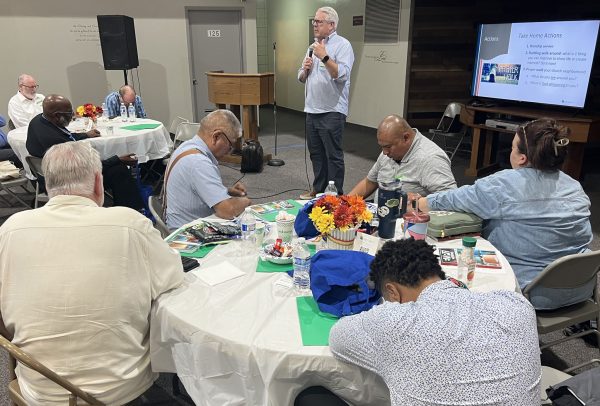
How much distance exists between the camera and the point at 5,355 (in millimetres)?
2660

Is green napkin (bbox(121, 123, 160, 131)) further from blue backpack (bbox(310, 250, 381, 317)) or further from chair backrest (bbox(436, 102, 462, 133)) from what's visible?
chair backrest (bbox(436, 102, 462, 133))

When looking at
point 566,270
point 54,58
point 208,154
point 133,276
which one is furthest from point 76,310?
point 54,58

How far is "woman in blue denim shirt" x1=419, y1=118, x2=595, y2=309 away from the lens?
2.12 meters

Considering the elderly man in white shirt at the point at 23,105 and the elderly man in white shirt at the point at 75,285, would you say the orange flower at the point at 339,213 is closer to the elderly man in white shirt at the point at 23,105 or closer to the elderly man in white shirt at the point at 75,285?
the elderly man in white shirt at the point at 75,285

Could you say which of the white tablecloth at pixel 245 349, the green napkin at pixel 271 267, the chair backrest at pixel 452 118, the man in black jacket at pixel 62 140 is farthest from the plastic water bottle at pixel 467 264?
the chair backrest at pixel 452 118

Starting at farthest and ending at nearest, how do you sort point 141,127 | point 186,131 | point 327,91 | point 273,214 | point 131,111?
point 131,111
point 186,131
point 141,127
point 327,91
point 273,214

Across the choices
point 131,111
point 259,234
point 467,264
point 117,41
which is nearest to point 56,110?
point 131,111

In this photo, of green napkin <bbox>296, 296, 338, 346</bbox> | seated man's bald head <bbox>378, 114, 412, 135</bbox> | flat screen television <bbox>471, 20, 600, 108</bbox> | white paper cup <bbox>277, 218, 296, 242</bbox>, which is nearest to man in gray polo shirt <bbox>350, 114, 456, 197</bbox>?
seated man's bald head <bbox>378, 114, 412, 135</bbox>

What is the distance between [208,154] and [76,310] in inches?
50.7

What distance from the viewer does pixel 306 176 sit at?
242 inches

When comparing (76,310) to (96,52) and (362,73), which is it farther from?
(362,73)

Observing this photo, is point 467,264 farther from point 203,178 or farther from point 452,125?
point 452,125

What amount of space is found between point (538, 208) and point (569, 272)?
0.33 metres

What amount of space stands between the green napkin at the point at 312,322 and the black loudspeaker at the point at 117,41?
6278mm
